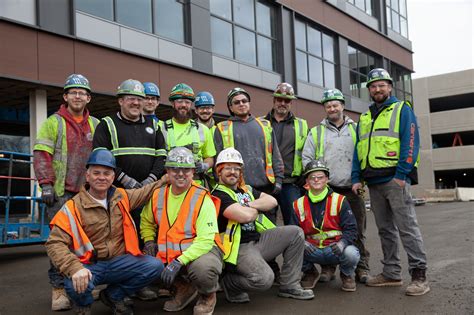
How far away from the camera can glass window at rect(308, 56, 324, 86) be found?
21.7 meters

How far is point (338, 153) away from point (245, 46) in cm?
1298

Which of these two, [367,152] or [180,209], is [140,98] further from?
[367,152]

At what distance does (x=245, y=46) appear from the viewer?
18.4m

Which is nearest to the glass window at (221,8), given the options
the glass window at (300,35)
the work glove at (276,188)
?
the glass window at (300,35)

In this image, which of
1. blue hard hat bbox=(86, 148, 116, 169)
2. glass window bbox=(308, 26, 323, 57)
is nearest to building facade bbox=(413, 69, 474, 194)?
glass window bbox=(308, 26, 323, 57)

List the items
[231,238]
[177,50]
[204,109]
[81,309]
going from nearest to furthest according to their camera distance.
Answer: [81,309] → [231,238] → [204,109] → [177,50]

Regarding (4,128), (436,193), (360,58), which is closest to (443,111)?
(436,193)

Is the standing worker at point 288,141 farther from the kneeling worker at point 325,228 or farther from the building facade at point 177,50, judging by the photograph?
the building facade at point 177,50

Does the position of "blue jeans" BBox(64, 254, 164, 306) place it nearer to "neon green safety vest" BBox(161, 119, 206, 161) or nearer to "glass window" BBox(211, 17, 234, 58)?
"neon green safety vest" BBox(161, 119, 206, 161)

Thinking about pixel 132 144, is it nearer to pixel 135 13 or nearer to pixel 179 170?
pixel 179 170

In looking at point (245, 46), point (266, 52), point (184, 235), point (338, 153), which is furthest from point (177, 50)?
point (184, 235)

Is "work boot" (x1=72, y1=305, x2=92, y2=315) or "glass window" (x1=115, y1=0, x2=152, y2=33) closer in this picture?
"work boot" (x1=72, y1=305, x2=92, y2=315)

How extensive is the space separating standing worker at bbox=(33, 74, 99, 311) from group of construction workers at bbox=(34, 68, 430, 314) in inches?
0.5

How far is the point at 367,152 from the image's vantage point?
5672 mm
